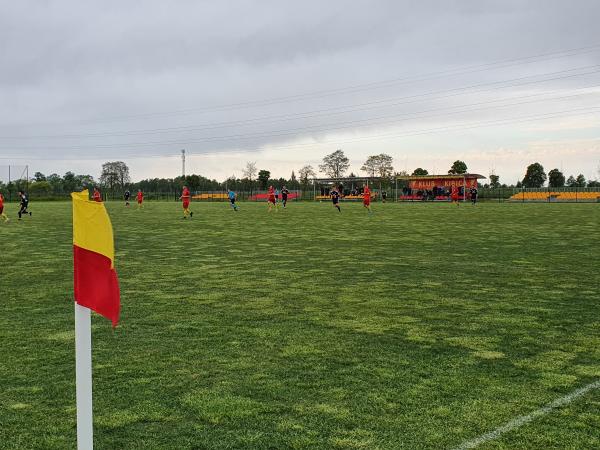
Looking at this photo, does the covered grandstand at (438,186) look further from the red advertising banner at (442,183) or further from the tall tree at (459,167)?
the tall tree at (459,167)

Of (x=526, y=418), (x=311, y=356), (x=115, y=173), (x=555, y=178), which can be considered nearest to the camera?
(x=526, y=418)

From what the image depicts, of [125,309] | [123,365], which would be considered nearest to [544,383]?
[123,365]

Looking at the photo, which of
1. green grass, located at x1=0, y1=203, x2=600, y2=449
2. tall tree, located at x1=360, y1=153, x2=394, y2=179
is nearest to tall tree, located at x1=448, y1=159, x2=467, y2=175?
tall tree, located at x1=360, y1=153, x2=394, y2=179

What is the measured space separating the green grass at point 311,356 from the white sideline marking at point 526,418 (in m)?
0.06

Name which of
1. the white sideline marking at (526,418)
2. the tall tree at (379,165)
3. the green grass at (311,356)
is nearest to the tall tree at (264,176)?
the tall tree at (379,165)

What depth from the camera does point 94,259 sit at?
306 centimetres

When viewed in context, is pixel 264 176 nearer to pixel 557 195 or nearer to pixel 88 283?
pixel 557 195

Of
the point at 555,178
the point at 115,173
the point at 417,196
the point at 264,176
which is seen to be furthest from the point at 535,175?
the point at 115,173

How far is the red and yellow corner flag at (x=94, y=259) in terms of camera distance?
301cm

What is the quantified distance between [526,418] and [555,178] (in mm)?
136275

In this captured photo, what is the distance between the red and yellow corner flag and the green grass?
140cm

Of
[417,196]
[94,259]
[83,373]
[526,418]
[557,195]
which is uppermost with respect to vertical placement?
[557,195]

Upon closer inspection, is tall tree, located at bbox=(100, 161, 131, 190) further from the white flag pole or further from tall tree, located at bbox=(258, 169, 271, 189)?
the white flag pole

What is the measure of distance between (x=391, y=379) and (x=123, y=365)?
254cm
